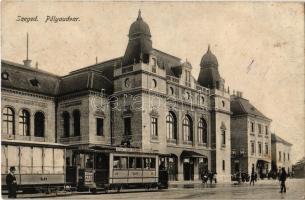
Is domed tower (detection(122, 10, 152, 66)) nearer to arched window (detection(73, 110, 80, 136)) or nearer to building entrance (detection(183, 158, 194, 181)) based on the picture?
arched window (detection(73, 110, 80, 136))

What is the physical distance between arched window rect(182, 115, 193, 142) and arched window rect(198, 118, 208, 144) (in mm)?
1486

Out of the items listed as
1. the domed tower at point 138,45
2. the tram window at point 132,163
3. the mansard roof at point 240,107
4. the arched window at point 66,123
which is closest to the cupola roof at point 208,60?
the mansard roof at point 240,107

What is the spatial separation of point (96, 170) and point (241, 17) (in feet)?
34.2

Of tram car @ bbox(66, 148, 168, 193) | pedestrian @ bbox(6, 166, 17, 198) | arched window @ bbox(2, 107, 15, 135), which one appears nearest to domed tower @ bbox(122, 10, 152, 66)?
arched window @ bbox(2, 107, 15, 135)

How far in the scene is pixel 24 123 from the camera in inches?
1356

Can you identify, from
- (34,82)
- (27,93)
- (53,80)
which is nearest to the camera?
(27,93)

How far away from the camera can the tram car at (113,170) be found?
2328 cm

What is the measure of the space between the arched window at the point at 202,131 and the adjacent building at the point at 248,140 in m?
A: 9.77

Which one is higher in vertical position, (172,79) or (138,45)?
(138,45)

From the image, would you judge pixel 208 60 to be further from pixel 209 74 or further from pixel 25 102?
pixel 25 102

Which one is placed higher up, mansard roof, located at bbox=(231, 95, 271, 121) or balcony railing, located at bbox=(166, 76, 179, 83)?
balcony railing, located at bbox=(166, 76, 179, 83)

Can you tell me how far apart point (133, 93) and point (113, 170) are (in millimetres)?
11609

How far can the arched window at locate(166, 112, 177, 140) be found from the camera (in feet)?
128

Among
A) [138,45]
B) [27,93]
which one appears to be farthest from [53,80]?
[138,45]
